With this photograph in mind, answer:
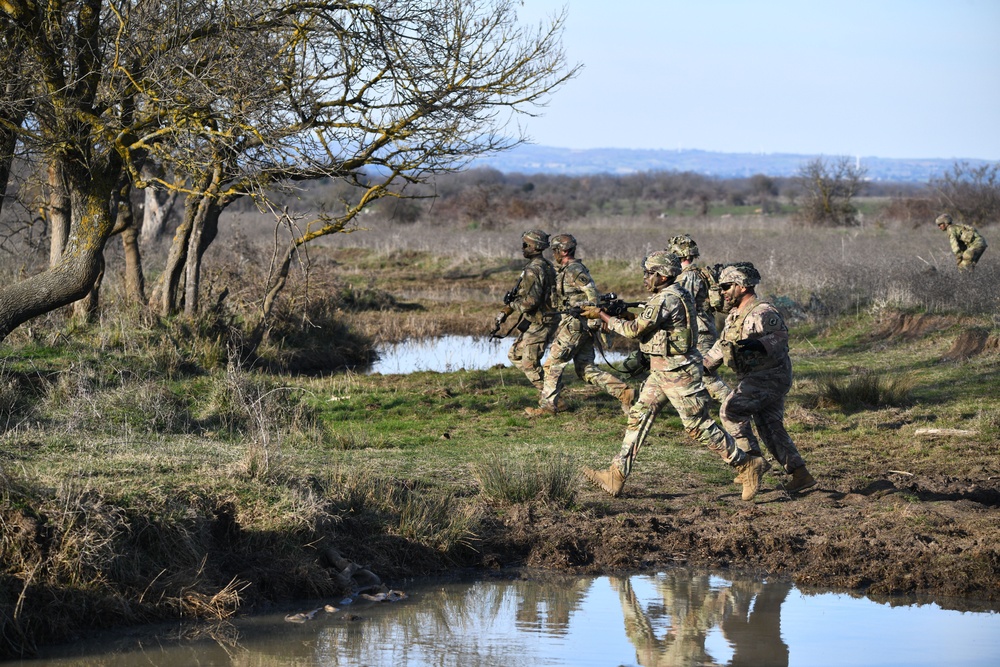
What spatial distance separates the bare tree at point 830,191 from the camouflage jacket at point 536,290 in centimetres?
3571

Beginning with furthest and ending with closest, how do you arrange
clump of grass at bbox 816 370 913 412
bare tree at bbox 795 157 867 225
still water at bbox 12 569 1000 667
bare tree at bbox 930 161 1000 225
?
bare tree at bbox 795 157 867 225
bare tree at bbox 930 161 1000 225
clump of grass at bbox 816 370 913 412
still water at bbox 12 569 1000 667

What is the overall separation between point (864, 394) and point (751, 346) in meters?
4.72

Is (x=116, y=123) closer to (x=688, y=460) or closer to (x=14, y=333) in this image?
(x=14, y=333)

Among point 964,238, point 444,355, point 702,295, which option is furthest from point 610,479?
point 964,238

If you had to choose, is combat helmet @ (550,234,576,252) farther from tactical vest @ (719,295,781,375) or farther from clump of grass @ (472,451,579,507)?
clump of grass @ (472,451,579,507)

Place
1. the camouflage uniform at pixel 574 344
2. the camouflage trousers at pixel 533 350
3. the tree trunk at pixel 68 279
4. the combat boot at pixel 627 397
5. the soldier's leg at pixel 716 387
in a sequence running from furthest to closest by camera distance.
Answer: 1. the camouflage trousers at pixel 533 350
2. the camouflage uniform at pixel 574 344
3. the combat boot at pixel 627 397
4. the soldier's leg at pixel 716 387
5. the tree trunk at pixel 68 279

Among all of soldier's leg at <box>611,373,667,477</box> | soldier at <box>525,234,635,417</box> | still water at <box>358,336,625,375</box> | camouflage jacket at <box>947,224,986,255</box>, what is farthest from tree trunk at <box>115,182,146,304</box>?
camouflage jacket at <box>947,224,986,255</box>

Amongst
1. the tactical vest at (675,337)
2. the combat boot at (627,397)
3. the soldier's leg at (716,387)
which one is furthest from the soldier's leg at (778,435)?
the combat boot at (627,397)

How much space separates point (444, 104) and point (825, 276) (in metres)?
12.0

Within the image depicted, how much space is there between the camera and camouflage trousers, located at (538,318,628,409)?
12477 mm

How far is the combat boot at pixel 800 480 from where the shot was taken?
9.45 metres

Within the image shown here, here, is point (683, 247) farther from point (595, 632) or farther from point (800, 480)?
point (595, 632)

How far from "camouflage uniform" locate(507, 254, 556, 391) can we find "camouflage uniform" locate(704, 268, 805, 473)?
3642mm

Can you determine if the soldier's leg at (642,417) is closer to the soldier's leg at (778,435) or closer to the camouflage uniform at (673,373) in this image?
the camouflage uniform at (673,373)
